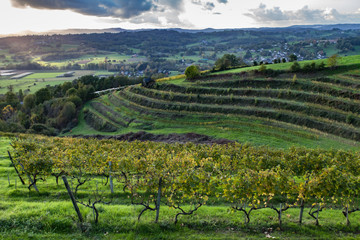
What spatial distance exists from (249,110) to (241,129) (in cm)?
790

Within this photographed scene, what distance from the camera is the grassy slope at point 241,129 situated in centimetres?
4222

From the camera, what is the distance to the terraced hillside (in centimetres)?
4506

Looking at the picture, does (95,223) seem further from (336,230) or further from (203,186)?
(336,230)

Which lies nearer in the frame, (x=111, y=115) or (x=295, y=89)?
(x=295, y=89)

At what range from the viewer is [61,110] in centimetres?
8550

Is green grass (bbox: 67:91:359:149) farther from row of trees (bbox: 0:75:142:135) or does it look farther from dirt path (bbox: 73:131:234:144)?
row of trees (bbox: 0:75:142:135)

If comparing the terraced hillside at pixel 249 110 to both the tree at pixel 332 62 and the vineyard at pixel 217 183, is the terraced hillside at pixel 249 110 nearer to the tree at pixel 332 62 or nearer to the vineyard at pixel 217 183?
the tree at pixel 332 62

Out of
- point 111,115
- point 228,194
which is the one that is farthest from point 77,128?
point 228,194

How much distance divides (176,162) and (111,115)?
61030mm

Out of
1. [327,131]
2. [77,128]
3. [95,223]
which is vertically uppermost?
[95,223]

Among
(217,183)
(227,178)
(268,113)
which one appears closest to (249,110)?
(268,113)

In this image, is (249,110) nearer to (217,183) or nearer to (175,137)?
(175,137)

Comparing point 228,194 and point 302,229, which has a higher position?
point 228,194

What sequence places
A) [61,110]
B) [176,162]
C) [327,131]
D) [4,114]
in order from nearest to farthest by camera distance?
[176,162]
[327,131]
[61,110]
[4,114]
